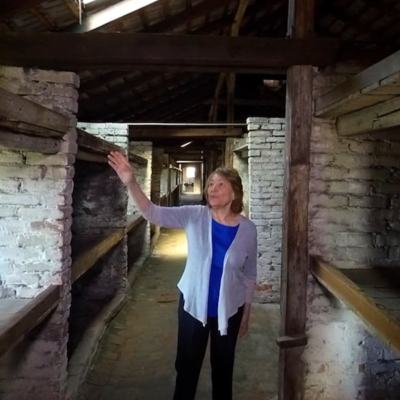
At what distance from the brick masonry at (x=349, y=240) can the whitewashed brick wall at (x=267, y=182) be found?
2.30m

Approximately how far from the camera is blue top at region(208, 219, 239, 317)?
204 centimetres

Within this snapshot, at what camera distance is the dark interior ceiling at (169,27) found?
2.98 m

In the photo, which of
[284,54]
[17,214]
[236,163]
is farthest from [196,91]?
[17,214]

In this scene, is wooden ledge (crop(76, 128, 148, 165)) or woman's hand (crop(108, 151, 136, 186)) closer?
woman's hand (crop(108, 151, 136, 186))

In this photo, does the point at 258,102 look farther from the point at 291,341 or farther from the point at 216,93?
the point at 291,341

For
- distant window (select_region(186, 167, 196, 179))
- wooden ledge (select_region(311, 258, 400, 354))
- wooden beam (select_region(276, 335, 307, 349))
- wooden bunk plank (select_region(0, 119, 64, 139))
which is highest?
distant window (select_region(186, 167, 196, 179))

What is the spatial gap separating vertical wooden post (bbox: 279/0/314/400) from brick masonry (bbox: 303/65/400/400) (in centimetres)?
7

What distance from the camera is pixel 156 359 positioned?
3879mm

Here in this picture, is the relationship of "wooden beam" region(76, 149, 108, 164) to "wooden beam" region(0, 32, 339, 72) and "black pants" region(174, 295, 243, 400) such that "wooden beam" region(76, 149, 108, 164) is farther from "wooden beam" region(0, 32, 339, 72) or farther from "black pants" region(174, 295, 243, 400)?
"black pants" region(174, 295, 243, 400)

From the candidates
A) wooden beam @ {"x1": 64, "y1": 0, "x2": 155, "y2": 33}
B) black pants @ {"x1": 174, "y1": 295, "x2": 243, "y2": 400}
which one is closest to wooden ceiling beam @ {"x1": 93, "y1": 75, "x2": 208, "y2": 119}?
wooden beam @ {"x1": 64, "y1": 0, "x2": 155, "y2": 33}

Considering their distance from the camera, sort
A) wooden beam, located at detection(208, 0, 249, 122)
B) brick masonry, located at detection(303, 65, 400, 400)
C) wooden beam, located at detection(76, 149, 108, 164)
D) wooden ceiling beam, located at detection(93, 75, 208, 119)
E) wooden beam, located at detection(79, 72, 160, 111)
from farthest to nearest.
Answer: wooden ceiling beam, located at detection(93, 75, 208, 119), wooden beam, located at detection(79, 72, 160, 111), wooden beam, located at detection(208, 0, 249, 122), wooden beam, located at detection(76, 149, 108, 164), brick masonry, located at detection(303, 65, 400, 400)

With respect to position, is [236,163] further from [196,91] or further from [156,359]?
[156,359]

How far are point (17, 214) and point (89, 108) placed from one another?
3.49 meters

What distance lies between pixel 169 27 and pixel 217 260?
120 inches
